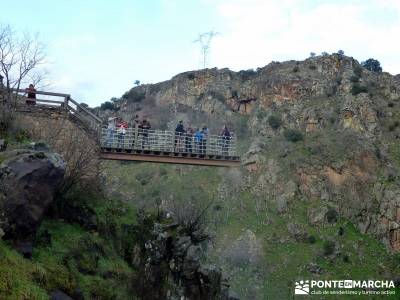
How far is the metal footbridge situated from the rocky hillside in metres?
19.5

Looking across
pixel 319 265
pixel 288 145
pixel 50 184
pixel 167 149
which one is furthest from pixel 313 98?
pixel 50 184

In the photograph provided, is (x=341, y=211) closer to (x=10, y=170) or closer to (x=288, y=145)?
(x=288, y=145)

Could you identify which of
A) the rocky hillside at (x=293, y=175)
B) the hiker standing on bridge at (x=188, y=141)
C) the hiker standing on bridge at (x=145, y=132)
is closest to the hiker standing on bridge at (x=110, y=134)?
the hiker standing on bridge at (x=145, y=132)

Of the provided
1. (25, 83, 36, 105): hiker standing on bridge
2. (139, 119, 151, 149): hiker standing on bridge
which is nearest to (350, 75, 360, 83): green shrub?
(139, 119, 151, 149): hiker standing on bridge

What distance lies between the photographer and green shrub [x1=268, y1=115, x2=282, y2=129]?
247 feet

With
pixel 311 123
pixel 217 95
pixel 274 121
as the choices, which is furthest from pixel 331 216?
pixel 217 95

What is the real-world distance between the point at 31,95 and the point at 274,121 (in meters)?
57.7

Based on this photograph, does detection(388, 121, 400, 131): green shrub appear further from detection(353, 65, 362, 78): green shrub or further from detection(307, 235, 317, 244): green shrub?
detection(307, 235, 317, 244): green shrub

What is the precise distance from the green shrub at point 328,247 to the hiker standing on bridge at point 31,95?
1627 inches

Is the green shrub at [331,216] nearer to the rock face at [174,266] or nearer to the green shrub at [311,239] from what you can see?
the green shrub at [311,239]

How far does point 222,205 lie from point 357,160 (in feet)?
60.8

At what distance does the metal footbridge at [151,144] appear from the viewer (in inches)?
876

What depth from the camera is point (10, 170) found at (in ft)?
39.0

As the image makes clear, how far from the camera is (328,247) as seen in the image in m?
54.3
